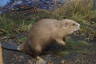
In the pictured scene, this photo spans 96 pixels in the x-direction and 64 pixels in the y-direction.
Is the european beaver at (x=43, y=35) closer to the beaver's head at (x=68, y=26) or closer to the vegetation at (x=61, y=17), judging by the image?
the beaver's head at (x=68, y=26)

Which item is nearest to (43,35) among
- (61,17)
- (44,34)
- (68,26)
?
(44,34)

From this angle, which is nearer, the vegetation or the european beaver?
the european beaver

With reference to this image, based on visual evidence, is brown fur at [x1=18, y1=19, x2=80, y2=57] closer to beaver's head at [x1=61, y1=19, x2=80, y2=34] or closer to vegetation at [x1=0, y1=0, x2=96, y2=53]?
beaver's head at [x1=61, y1=19, x2=80, y2=34]

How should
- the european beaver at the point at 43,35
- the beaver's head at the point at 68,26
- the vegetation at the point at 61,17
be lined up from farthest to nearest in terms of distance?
the vegetation at the point at 61,17
the beaver's head at the point at 68,26
the european beaver at the point at 43,35

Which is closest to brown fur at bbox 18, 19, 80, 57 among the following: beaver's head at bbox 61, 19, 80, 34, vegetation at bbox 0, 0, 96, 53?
beaver's head at bbox 61, 19, 80, 34

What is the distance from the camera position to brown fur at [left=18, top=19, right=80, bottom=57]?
1.99 metres

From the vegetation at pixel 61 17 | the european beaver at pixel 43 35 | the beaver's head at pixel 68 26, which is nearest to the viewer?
the european beaver at pixel 43 35

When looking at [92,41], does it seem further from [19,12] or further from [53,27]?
[53,27]

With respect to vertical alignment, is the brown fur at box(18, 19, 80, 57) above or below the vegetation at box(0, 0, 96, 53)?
above

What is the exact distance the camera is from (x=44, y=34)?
207 cm

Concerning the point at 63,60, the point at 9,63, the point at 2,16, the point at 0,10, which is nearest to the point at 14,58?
the point at 9,63

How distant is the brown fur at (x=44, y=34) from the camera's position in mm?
1986

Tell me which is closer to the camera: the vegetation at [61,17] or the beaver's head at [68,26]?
the beaver's head at [68,26]

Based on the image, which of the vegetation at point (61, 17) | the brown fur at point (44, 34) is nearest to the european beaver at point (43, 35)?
the brown fur at point (44, 34)
